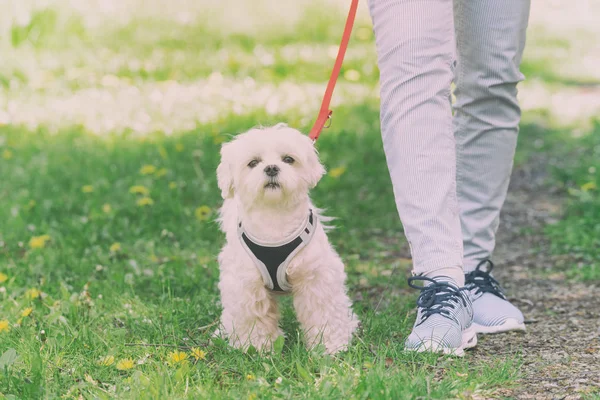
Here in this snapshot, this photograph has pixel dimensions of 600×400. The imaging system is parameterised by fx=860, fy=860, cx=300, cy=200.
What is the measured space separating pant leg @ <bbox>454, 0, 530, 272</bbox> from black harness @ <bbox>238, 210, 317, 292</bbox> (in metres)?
0.80

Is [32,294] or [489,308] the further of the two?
[32,294]

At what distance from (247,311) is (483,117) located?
4.02ft

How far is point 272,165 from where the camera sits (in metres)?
2.83

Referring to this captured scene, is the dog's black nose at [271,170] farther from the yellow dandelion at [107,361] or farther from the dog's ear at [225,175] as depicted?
the yellow dandelion at [107,361]

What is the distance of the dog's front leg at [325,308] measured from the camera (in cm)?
295

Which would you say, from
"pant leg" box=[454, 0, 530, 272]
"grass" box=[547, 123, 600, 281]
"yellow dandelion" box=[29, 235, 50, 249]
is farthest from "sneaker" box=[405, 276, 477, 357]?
"yellow dandelion" box=[29, 235, 50, 249]

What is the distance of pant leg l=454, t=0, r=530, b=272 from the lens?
3.23 m

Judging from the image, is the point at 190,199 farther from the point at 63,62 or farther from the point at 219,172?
the point at 63,62

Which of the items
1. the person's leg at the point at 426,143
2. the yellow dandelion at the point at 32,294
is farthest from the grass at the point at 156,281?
the person's leg at the point at 426,143

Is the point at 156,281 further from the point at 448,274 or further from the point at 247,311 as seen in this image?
the point at 448,274

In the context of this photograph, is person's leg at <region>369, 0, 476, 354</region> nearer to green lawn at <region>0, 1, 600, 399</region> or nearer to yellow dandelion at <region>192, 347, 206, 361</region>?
green lawn at <region>0, 1, 600, 399</region>

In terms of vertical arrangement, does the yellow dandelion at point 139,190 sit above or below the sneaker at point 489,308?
below

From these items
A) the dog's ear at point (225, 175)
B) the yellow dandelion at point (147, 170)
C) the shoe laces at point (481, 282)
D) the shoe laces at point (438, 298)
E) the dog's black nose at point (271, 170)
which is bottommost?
the yellow dandelion at point (147, 170)

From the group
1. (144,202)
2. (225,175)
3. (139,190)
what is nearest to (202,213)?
(144,202)
